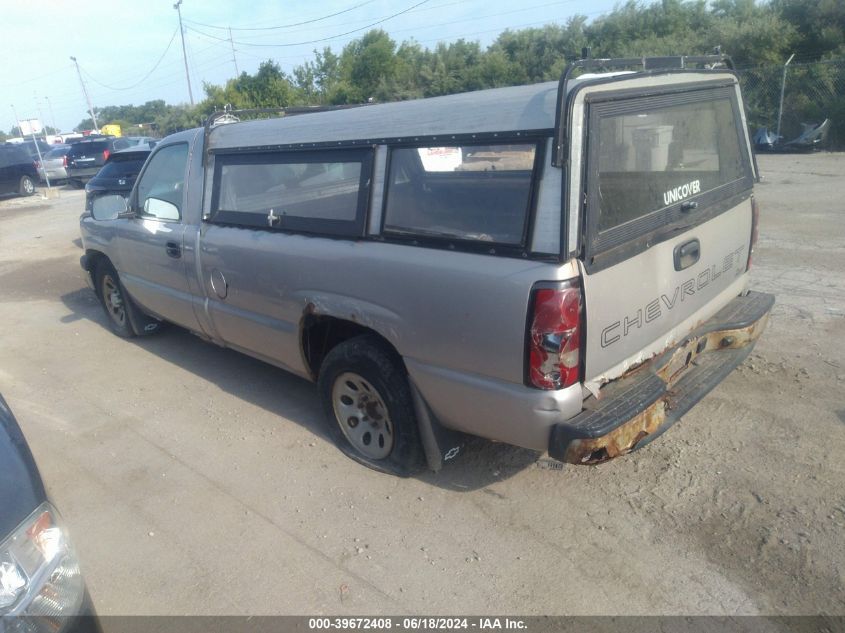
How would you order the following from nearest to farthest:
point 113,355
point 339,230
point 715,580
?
point 715,580, point 339,230, point 113,355

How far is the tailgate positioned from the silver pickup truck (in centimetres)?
1

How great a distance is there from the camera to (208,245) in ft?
15.0

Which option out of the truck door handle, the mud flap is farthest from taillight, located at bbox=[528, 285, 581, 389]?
the truck door handle

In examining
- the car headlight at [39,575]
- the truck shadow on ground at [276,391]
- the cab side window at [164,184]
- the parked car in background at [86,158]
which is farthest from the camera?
the parked car in background at [86,158]

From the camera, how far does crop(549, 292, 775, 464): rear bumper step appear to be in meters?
2.79

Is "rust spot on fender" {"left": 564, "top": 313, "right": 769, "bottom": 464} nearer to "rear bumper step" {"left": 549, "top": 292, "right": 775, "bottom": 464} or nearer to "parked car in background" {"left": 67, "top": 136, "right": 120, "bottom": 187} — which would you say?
"rear bumper step" {"left": 549, "top": 292, "right": 775, "bottom": 464}

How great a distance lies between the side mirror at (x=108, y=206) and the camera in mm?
5902

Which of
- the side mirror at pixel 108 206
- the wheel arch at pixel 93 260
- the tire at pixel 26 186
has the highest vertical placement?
the side mirror at pixel 108 206

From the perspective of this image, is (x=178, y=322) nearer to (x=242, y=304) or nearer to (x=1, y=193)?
(x=242, y=304)

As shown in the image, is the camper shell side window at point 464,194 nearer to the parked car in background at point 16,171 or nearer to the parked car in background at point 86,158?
the parked car in background at point 16,171

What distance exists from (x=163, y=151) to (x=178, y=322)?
4.69 feet

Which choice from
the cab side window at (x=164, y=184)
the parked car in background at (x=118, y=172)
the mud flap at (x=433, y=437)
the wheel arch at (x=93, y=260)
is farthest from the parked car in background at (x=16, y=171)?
the mud flap at (x=433, y=437)

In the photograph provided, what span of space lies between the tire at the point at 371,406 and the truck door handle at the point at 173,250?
176cm

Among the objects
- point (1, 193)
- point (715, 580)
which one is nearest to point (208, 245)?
point (715, 580)
